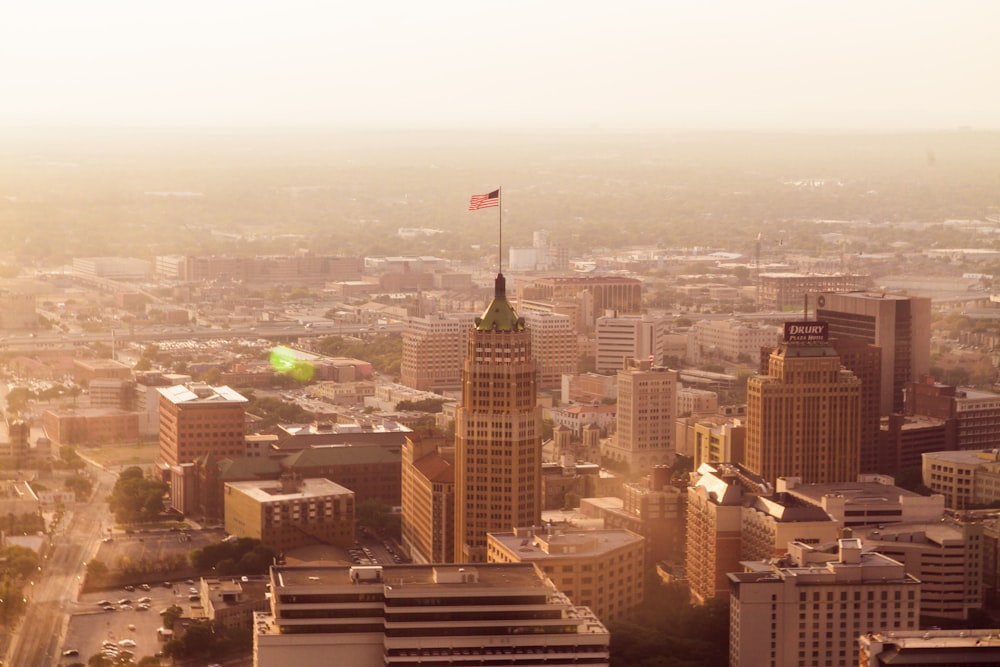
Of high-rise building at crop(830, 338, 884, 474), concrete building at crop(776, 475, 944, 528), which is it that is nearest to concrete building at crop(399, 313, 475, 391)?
high-rise building at crop(830, 338, 884, 474)

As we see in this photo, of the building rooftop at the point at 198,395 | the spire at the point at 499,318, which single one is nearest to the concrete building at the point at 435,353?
the building rooftop at the point at 198,395

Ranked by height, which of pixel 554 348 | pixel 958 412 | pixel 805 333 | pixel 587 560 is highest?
pixel 805 333

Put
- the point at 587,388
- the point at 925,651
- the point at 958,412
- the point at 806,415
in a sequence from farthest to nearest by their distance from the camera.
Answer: the point at 587,388
the point at 958,412
the point at 806,415
the point at 925,651

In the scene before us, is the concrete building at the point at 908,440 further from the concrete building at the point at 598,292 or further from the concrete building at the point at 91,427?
the concrete building at the point at 598,292

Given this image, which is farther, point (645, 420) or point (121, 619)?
point (645, 420)

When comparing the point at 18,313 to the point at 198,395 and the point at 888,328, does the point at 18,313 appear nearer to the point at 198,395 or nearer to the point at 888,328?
the point at 198,395

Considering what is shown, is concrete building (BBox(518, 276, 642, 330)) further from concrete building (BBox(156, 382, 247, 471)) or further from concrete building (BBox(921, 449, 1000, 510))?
concrete building (BBox(921, 449, 1000, 510))

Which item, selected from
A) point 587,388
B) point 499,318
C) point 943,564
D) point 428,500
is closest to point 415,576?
point 499,318
